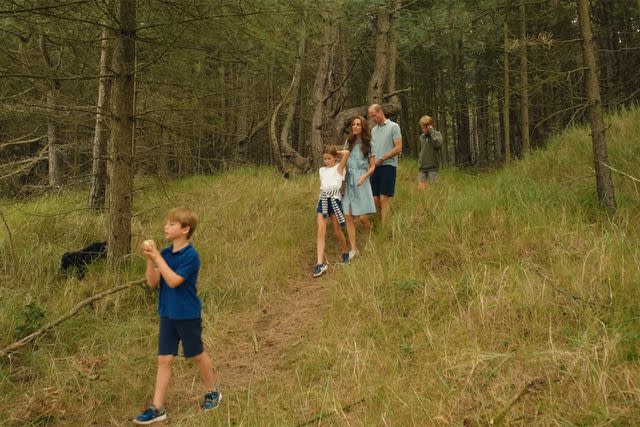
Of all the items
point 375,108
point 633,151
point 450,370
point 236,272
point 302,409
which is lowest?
point 302,409

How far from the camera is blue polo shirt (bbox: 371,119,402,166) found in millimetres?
6953

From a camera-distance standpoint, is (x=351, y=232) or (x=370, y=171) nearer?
(x=351, y=232)

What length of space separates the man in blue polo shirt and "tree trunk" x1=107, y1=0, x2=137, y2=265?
11.0ft

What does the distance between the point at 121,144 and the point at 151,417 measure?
3245 mm

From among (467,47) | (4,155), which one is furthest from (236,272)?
(4,155)

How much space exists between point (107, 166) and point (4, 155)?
12144 millimetres

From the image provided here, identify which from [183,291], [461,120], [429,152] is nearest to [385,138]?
[429,152]

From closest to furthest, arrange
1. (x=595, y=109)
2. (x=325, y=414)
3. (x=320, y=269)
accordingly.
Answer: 1. (x=325, y=414)
2. (x=595, y=109)
3. (x=320, y=269)

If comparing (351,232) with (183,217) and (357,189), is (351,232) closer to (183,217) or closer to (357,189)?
(357,189)

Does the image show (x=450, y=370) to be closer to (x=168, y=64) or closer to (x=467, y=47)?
(x=168, y=64)

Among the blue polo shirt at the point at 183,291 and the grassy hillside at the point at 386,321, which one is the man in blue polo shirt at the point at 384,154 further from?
the blue polo shirt at the point at 183,291

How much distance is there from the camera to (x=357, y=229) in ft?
25.6

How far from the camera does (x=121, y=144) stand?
5.45 meters

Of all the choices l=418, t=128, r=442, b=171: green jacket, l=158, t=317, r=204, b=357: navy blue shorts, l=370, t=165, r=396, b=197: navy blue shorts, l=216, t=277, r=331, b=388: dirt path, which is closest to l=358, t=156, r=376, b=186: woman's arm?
l=370, t=165, r=396, b=197: navy blue shorts
